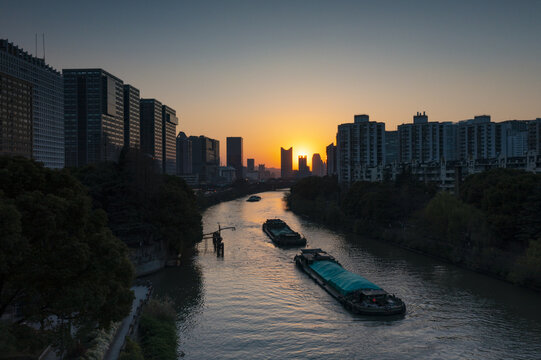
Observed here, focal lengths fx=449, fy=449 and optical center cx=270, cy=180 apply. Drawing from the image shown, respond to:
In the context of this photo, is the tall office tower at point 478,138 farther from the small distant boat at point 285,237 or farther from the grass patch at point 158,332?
the grass patch at point 158,332

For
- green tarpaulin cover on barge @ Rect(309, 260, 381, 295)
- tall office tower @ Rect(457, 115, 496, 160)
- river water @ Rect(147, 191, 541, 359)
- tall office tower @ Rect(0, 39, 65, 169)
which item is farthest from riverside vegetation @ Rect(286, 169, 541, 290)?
tall office tower @ Rect(0, 39, 65, 169)

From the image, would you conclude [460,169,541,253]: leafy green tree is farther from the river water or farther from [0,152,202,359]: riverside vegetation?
[0,152,202,359]: riverside vegetation

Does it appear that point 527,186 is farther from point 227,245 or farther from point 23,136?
point 23,136

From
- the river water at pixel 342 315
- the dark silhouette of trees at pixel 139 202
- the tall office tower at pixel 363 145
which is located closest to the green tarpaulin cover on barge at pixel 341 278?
the river water at pixel 342 315

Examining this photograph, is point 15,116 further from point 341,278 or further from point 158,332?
point 158,332

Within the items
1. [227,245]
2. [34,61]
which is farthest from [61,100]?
[227,245]
